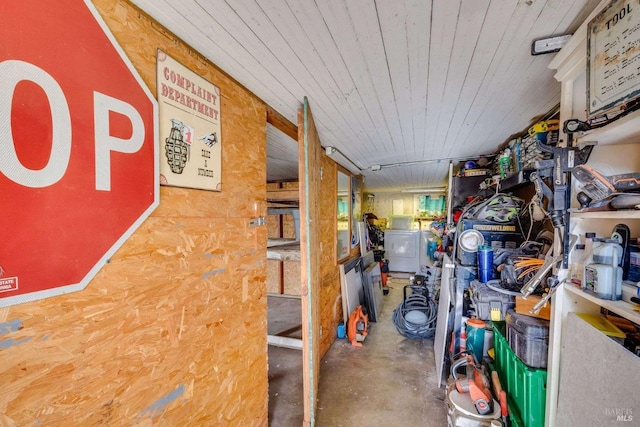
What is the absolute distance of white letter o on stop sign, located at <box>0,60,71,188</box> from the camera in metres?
0.63

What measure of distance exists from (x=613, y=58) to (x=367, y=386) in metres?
2.83

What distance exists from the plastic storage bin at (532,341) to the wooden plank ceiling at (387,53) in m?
1.47

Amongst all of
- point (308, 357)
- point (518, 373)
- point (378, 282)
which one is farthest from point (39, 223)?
point (378, 282)

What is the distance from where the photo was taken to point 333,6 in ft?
3.20

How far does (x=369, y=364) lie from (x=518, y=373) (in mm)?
1627

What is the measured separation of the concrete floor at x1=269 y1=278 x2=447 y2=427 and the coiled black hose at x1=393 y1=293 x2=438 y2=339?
11cm

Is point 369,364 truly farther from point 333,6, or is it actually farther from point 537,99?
point 333,6

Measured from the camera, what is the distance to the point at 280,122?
A: 78.1 inches

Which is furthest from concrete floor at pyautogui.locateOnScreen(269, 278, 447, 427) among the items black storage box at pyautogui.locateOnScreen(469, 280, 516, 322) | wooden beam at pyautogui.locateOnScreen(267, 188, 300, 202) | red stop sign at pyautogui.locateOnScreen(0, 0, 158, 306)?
red stop sign at pyautogui.locateOnScreen(0, 0, 158, 306)

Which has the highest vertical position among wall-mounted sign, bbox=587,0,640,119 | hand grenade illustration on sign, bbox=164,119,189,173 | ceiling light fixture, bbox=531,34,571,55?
ceiling light fixture, bbox=531,34,571,55

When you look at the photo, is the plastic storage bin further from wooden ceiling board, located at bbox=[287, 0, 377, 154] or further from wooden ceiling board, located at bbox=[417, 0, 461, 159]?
wooden ceiling board, located at bbox=[287, 0, 377, 154]

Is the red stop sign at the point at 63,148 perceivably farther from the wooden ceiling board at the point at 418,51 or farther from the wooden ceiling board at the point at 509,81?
the wooden ceiling board at the point at 509,81

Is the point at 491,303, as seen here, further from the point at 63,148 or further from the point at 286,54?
the point at 63,148

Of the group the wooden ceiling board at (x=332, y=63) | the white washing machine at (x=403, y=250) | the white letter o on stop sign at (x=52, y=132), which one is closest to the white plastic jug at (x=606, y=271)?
the wooden ceiling board at (x=332, y=63)
